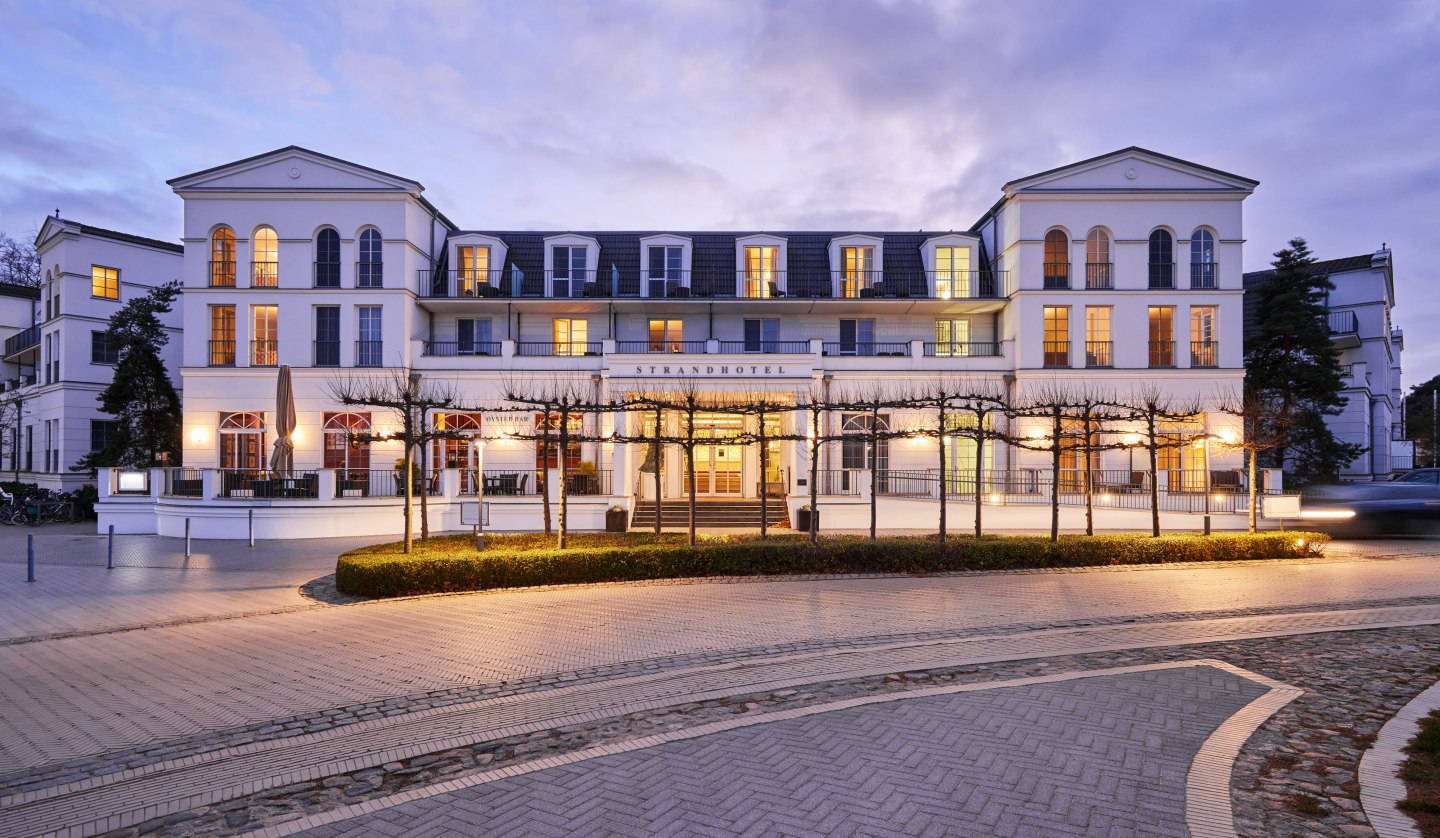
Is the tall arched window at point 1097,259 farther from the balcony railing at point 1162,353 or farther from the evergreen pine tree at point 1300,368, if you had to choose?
the evergreen pine tree at point 1300,368

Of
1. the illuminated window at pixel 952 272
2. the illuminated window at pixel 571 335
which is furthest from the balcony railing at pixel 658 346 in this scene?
the illuminated window at pixel 952 272

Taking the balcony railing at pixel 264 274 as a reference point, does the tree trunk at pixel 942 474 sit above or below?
below

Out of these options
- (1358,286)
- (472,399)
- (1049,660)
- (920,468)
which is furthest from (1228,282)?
(472,399)

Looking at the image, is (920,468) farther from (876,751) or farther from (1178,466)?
(876,751)

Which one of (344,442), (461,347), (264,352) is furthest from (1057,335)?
(264,352)

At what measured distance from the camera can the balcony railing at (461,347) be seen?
29484 millimetres

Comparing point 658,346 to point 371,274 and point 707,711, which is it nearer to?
point 371,274

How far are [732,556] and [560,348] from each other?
727 inches

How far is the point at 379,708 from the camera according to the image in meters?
6.85

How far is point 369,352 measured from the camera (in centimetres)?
2814

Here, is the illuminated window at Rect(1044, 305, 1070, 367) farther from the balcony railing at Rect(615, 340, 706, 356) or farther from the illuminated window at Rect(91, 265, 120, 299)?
the illuminated window at Rect(91, 265, 120, 299)

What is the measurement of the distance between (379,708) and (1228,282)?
3205 cm

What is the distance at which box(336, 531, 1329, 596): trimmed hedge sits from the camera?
1268 centimetres

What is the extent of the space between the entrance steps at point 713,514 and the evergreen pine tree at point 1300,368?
21.5 meters
